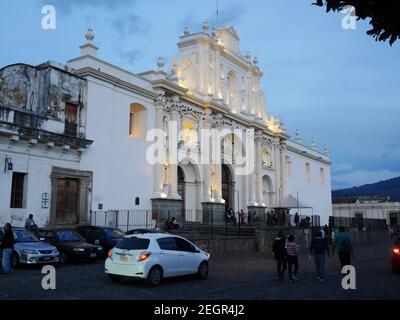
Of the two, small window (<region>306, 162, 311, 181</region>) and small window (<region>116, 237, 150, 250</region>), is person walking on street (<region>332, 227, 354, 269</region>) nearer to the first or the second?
small window (<region>116, 237, 150, 250</region>)

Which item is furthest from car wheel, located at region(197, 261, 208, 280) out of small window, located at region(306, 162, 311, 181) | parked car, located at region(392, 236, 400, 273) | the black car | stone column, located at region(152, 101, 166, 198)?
small window, located at region(306, 162, 311, 181)

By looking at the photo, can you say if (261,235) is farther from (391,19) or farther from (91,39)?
(391,19)

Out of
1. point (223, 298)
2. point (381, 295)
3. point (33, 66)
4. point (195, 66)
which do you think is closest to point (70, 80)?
point (33, 66)

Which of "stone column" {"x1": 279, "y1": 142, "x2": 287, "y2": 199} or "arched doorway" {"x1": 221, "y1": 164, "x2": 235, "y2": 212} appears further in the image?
"stone column" {"x1": 279, "y1": 142, "x2": 287, "y2": 199}

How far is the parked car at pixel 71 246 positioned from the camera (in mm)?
17500

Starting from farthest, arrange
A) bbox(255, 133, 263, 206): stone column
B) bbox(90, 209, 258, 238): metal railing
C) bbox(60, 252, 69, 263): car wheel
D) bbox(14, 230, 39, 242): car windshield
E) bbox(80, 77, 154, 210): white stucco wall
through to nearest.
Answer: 1. bbox(255, 133, 263, 206): stone column
2. bbox(90, 209, 258, 238): metal railing
3. bbox(80, 77, 154, 210): white stucco wall
4. bbox(60, 252, 69, 263): car wheel
5. bbox(14, 230, 39, 242): car windshield

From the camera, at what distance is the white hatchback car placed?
1274 cm

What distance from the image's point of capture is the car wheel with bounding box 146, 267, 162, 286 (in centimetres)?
1276

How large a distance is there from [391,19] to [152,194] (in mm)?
23014

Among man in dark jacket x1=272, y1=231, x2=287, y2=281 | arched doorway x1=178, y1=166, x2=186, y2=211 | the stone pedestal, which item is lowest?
man in dark jacket x1=272, y1=231, x2=287, y2=281

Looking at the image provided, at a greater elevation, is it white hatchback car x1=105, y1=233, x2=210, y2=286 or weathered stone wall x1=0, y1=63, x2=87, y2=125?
weathered stone wall x1=0, y1=63, x2=87, y2=125

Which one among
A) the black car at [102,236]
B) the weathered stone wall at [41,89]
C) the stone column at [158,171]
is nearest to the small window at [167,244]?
the black car at [102,236]

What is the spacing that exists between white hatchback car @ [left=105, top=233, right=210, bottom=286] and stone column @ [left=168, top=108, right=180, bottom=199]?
16.6m

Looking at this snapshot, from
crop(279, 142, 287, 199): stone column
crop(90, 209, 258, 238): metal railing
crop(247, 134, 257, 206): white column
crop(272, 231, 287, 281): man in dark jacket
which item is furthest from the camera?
crop(279, 142, 287, 199): stone column
